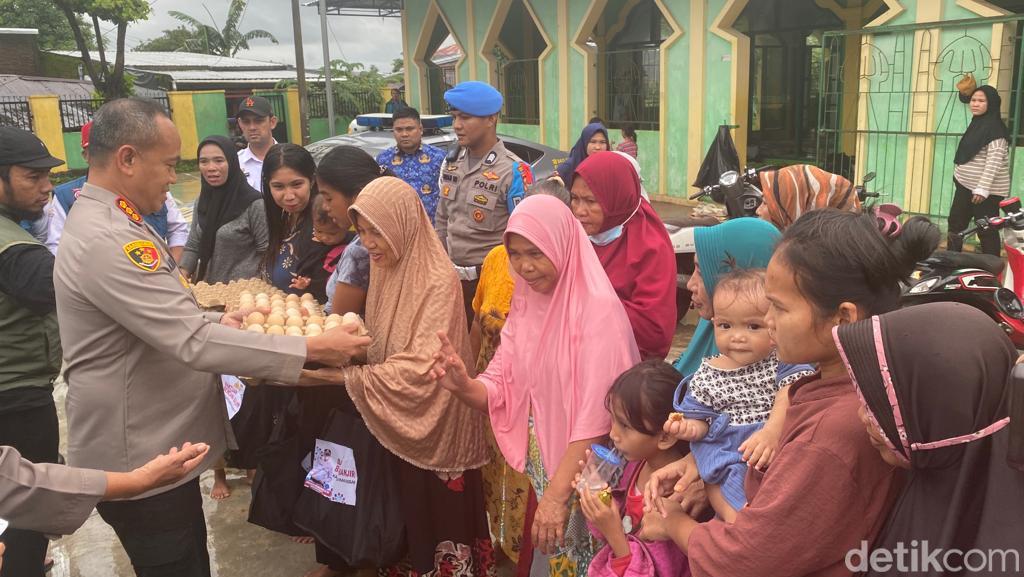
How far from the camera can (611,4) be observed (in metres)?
13.5

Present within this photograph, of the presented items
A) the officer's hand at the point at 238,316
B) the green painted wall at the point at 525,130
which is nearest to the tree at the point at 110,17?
the green painted wall at the point at 525,130

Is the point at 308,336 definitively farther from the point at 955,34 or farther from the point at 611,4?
the point at 611,4

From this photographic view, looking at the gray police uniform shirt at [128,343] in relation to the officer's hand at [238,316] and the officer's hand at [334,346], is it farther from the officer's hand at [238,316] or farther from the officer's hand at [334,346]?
the officer's hand at [238,316]

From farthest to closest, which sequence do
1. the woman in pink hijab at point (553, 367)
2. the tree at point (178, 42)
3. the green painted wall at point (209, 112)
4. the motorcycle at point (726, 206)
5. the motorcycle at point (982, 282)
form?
the tree at point (178, 42) < the green painted wall at point (209, 112) < the motorcycle at point (726, 206) < the motorcycle at point (982, 282) < the woman in pink hijab at point (553, 367)

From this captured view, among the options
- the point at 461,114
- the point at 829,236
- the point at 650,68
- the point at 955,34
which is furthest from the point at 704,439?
the point at 650,68

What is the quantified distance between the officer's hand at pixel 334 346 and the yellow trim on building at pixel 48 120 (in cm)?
1952

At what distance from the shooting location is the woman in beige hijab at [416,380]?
2.55 metres

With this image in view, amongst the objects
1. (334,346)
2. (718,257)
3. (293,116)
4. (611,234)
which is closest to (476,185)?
(611,234)

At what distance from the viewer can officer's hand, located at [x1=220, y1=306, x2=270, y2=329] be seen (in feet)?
8.42

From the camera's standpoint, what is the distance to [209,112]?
2197 centimetres

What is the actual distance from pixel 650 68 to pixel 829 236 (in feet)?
36.7

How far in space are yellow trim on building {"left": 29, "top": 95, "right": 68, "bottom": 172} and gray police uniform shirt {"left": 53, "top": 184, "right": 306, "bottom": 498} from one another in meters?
19.4

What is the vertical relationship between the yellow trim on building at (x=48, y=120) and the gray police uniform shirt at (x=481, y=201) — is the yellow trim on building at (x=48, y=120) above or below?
above

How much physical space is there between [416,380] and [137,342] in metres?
0.86
